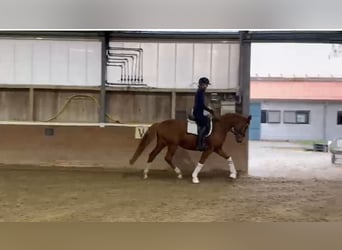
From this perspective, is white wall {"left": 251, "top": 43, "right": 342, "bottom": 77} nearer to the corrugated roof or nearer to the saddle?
the corrugated roof

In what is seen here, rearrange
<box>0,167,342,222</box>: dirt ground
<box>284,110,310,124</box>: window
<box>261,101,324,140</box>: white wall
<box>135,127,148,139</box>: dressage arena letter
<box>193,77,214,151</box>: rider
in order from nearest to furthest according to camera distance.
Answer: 1. <box>0,167,342,222</box>: dirt ground
2. <box>193,77,214,151</box>: rider
3. <box>135,127,148,139</box>: dressage arena letter
4. <box>261,101,324,140</box>: white wall
5. <box>284,110,310,124</box>: window

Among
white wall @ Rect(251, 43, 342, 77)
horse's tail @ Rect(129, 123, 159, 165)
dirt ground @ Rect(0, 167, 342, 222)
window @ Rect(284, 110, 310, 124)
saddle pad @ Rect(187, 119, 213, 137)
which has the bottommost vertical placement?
dirt ground @ Rect(0, 167, 342, 222)

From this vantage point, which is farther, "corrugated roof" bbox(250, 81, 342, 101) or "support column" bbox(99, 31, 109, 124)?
"corrugated roof" bbox(250, 81, 342, 101)

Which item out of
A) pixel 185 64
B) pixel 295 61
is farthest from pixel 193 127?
pixel 295 61

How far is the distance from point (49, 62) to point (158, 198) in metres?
3.11

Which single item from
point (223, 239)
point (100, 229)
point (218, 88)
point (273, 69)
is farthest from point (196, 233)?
point (273, 69)

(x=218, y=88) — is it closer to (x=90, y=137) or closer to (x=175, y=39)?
(x=175, y=39)

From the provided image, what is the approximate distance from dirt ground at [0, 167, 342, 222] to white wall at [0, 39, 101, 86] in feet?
4.41

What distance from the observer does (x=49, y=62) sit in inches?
253

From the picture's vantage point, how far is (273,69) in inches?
508

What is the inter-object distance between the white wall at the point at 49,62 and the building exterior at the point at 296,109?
7.77m

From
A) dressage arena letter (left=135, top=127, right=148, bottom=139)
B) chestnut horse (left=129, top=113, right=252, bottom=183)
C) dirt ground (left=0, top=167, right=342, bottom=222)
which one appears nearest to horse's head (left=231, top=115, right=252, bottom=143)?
chestnut horse (left=129, top=113, right=252, bottom=183)

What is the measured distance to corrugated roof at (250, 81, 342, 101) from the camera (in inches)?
509

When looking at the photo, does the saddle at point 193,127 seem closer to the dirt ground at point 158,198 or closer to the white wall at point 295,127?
the dirt ground at point 158,198
